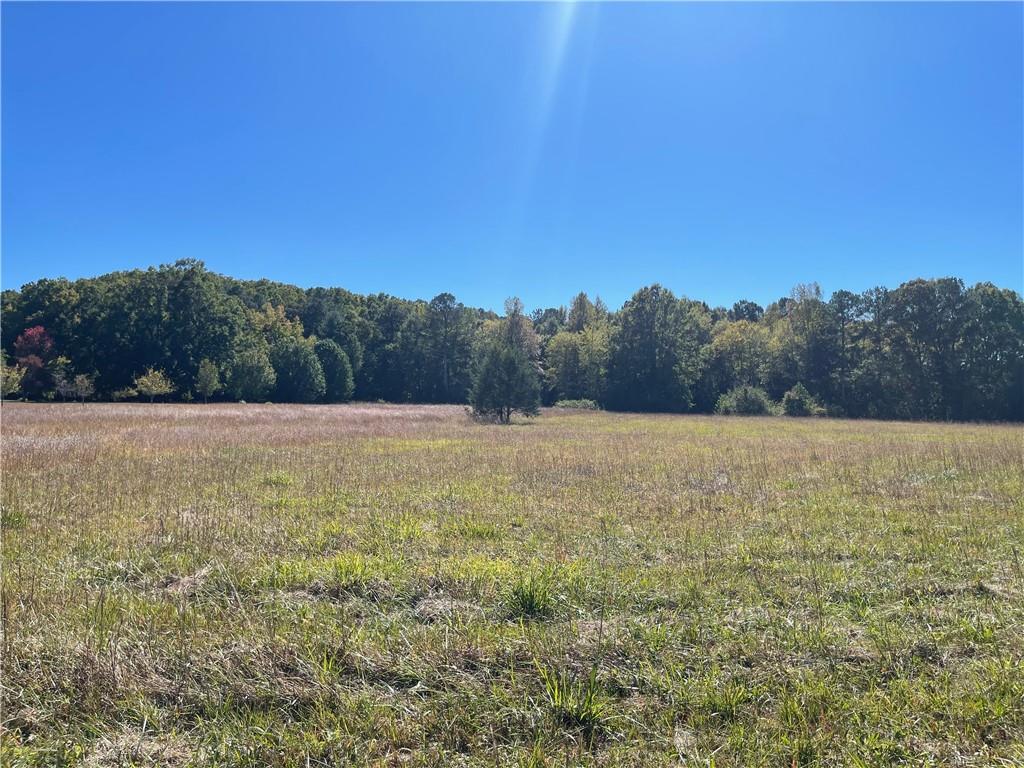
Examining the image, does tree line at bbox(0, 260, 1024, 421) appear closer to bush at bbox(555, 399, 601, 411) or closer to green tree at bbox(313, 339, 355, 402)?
green tree at bbox(313, 339, 355, 402)

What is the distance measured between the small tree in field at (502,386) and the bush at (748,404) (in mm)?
25160

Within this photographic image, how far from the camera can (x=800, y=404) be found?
170 feet

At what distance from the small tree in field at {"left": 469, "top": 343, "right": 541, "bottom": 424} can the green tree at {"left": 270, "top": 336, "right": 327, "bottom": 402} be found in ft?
110

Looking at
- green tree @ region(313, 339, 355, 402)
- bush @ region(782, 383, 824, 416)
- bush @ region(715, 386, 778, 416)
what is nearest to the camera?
bush @ region(715, 386, 778, 416)

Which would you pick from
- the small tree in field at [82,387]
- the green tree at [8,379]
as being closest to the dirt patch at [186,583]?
the green tree at [8,379]

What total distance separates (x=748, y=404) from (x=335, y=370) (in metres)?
48.4

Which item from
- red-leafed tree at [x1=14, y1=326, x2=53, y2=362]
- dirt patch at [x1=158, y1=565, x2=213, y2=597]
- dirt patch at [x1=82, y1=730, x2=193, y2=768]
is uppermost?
red-leafed tree at [x1=14, y1=326, x2=53, y2=362]

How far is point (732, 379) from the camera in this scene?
207 feet

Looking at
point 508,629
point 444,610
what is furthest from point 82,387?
point 508,629

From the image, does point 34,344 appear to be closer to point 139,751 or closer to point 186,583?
point 186,583

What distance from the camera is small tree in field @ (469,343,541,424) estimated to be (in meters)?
36.0

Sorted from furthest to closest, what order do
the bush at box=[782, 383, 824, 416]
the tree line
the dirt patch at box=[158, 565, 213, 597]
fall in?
the bush at box=[782, 383, 824, 416]
the tree line
the dirt patch at box=[158, 565, 213, 597]

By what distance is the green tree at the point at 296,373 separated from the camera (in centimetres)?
6284

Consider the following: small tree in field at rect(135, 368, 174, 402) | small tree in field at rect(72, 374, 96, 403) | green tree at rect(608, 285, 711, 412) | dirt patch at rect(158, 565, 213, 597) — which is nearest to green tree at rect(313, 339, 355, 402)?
small tree in field at rect(135, 368, 174, 402)
